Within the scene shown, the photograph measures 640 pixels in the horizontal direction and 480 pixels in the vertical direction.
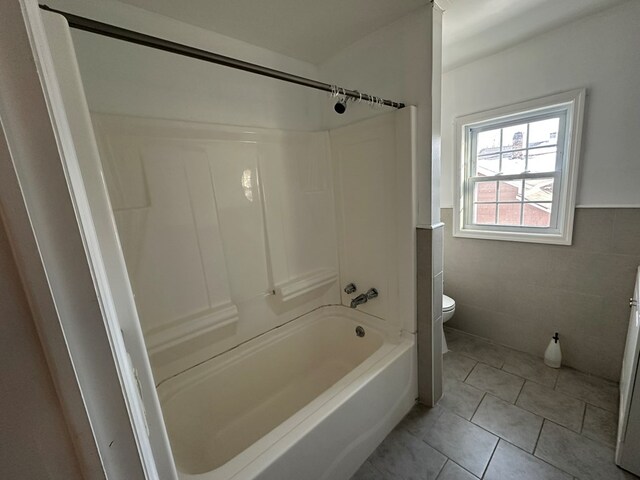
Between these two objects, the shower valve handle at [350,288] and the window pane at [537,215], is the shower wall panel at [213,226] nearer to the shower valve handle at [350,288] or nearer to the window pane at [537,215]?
the shower valve handle at [350,288]

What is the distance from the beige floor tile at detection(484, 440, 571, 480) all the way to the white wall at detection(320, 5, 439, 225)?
1269 millimetres

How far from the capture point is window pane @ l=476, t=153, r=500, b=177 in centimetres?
205

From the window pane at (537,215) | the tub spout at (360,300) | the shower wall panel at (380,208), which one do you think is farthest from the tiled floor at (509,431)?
the window pane at (537,215)

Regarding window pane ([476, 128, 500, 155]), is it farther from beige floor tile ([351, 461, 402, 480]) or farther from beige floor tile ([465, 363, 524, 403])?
beige floor tile ([351, 461, 402, 480])

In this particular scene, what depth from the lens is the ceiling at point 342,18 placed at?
3.98 feet

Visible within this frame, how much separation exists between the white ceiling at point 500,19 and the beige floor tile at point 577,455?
7.66ft

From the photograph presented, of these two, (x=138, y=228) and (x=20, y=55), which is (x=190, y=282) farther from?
(x=20, y=55)

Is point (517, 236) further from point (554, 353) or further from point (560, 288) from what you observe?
point (554, 353)

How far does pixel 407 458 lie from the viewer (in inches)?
53.2

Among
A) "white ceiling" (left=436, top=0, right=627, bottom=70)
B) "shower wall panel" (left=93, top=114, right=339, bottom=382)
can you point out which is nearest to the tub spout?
"shower wall panel" (left=93, top=114, right=339, bottom=382)

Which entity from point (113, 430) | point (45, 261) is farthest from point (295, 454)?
point (45, 261)

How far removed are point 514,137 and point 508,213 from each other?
577mm

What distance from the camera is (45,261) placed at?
0.27 meters

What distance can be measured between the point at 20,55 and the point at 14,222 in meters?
0.17
